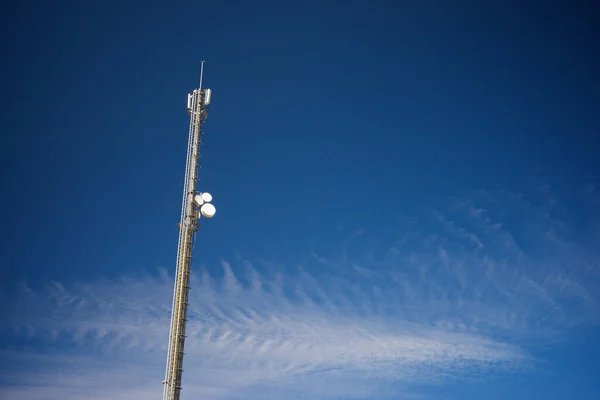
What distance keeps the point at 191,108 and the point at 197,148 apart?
2792mm

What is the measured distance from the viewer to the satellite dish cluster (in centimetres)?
3734

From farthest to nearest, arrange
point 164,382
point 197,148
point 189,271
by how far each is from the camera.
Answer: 1. point 197,148
2. point 189,271
3. point 164,382

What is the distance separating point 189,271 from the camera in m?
36.5

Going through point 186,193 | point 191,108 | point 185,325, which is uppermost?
point 191,108

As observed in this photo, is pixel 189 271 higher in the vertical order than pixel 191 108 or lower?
lower

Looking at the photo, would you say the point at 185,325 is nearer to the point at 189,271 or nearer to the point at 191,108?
the point at 189,271

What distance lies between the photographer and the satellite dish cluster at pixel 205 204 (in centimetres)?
3734

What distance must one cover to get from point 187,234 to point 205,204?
2.12 metres

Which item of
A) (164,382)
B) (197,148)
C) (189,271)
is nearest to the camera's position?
(164,382)

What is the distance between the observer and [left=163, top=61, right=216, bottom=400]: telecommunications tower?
114 feet

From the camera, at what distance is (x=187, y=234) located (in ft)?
121

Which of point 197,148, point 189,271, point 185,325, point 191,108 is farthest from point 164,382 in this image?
point 191,108

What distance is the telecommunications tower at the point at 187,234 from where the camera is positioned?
3462 centimetres

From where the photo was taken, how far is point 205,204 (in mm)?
37438
